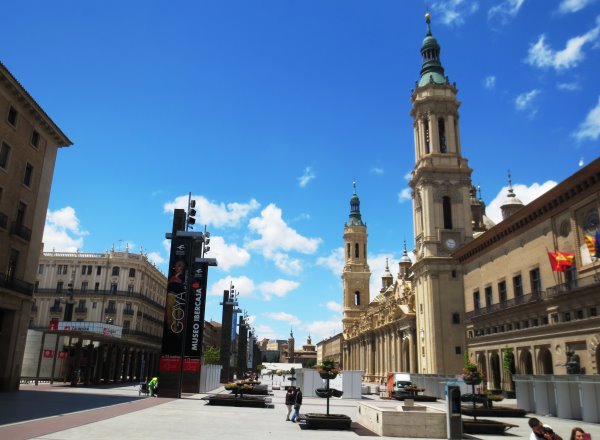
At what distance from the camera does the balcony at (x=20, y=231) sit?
3161 cm

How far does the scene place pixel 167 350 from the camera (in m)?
34.0

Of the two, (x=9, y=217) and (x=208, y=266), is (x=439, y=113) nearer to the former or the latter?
(x=208, y=266)

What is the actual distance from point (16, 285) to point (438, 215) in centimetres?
4757

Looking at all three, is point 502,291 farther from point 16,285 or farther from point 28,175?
point 28,175

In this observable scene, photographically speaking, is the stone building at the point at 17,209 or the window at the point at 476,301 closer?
the stone building at the point at 17,209

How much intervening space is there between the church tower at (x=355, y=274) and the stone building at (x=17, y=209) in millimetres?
102029

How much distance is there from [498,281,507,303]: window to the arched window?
62.9 feet

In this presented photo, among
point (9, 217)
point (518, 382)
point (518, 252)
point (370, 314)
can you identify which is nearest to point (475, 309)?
point (518, 252)

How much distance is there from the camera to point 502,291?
146 feet

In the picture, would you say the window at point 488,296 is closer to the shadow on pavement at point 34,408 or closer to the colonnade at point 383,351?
the colonnade at point 383,351

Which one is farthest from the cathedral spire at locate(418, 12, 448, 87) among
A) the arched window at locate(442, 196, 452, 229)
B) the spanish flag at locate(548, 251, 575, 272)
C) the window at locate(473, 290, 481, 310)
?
the spanish flag at locate(548, 251, 575, 272)

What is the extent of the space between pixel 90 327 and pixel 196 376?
1214 cm

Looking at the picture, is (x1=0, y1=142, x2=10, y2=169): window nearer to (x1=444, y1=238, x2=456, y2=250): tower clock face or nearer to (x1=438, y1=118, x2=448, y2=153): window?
(x1=444, y1=238, x2=456, y2=250): tower clock face

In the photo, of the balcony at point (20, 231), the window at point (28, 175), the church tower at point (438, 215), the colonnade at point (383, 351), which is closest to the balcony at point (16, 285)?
the balcony at point (20, 231)
